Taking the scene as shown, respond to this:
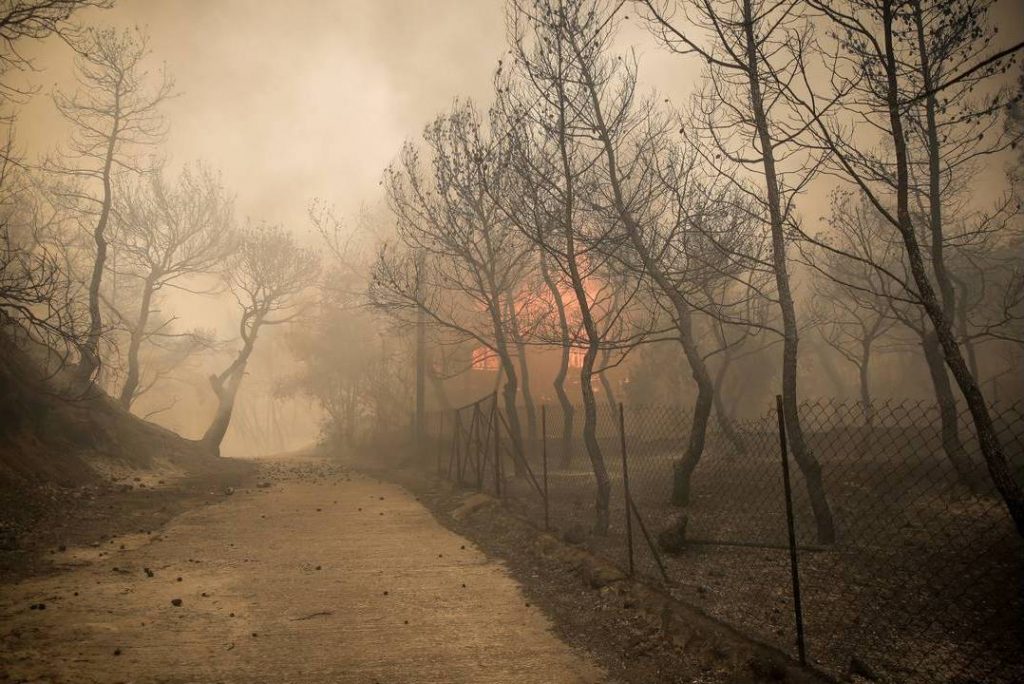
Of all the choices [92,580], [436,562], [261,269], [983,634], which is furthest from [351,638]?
[261,269]

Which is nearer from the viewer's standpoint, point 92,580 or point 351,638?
point 351,638

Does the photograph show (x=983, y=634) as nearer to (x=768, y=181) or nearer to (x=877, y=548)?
(x=877, y=548)

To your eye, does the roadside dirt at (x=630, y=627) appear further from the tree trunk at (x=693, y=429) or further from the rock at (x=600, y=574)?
the tree trunk at (x=693, y=429)

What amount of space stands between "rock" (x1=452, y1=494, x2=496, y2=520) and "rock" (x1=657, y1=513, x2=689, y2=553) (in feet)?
15.0

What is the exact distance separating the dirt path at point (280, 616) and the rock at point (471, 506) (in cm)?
184

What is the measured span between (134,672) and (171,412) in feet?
→ 244

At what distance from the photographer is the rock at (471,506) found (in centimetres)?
1107

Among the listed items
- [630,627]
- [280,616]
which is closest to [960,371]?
[630,627]

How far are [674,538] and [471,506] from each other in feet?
16.7

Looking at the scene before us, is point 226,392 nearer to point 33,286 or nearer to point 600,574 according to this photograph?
point 33,286

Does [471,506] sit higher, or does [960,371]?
[960,371]

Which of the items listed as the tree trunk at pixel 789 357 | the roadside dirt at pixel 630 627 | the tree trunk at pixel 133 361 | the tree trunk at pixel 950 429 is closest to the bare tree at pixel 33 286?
the tree trunk at pixel 133 361

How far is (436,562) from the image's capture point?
7645 mm

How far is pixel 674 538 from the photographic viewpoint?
727cm
